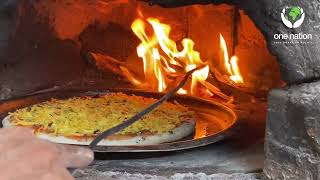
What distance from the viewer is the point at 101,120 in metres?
2.17

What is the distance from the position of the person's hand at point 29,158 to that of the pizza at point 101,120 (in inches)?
37.3

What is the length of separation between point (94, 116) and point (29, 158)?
1334mm

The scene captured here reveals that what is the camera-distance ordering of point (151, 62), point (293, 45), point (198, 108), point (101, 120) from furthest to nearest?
point (151, 62), point (198, 108), point (101, 120), point (293, 45)

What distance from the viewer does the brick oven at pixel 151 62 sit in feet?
6.28

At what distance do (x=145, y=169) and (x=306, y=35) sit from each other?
0.71 m

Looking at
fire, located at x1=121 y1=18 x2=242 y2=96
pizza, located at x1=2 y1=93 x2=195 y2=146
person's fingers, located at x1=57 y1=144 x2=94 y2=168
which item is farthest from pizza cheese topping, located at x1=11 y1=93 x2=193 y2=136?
person's fingers, located at x1=57 y1=144 x2=94 y2=168

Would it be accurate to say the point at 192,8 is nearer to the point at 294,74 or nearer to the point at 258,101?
the point at 258,101

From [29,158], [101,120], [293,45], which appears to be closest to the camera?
[29,158]

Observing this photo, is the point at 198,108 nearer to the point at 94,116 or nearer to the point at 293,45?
the point at 94,116

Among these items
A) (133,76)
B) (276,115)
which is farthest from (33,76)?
(276,115)

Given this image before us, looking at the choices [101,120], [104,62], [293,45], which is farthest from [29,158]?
[104,62]

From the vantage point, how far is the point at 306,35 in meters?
1.50

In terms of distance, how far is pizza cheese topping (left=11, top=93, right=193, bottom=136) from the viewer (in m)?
2.04

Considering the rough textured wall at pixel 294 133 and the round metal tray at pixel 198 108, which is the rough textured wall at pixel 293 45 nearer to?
the rough textured wall at pixel 294 133
